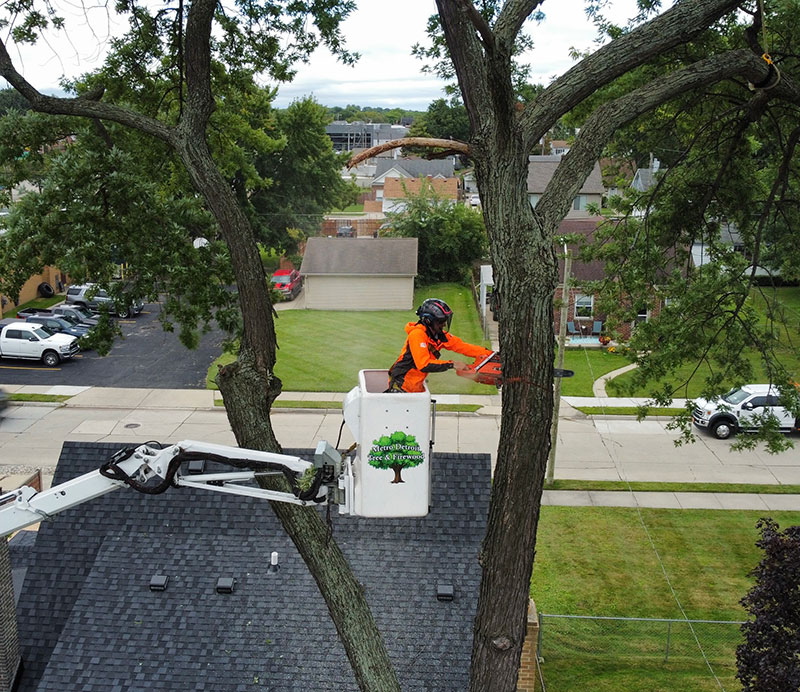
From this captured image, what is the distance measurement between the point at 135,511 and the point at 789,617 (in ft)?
27.3

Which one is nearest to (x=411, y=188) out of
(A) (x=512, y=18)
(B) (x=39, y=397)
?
(B) (x=39, y=397)

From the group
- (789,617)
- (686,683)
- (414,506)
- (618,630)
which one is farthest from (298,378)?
(414,506)

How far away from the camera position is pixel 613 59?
21.0ft

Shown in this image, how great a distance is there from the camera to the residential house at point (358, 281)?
4034 cm

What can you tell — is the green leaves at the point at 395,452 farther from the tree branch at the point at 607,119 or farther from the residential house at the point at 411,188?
the residential house at the point at 411,188

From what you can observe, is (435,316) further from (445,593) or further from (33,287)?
(33,287)

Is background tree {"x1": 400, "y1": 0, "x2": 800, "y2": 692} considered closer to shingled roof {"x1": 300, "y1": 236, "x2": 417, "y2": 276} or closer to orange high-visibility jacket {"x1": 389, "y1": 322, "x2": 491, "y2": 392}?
orange high-visibility jacket {"x1": 389, "y1": 322, "x2": 491, "y2": 392}

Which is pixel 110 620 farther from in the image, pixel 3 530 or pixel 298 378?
pixel 298 378

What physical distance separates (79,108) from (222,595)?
19.5ft

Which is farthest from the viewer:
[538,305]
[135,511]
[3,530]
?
[135,511]

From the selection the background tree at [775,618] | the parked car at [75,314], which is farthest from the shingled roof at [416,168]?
the background tree at [775,618]

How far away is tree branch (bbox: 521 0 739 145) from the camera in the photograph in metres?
6.32

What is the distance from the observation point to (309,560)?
22.7 ft

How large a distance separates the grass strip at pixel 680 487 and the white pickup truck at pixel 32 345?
1852cm
